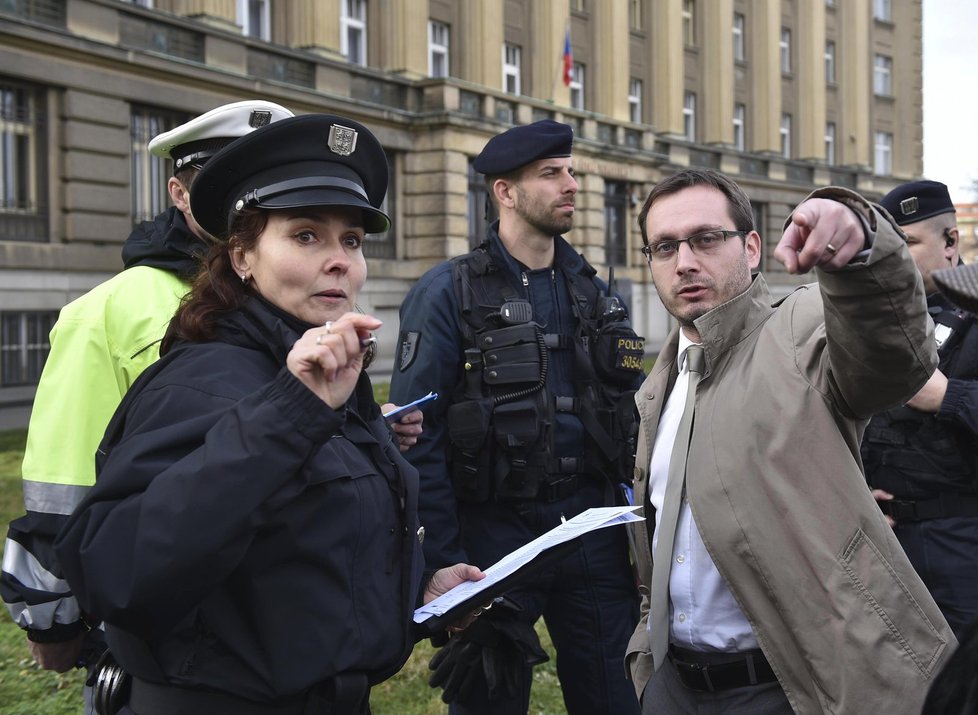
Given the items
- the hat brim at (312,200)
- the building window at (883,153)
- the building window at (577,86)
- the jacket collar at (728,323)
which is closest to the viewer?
the hat brim at (312,200)

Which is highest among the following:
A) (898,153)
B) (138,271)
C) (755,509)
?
(898,153)

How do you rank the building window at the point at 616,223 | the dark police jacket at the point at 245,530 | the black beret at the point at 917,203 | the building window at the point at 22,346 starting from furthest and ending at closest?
the building window at the point at 616,223 < the building window at the point at 22,346 < the black beret at the point at 917,203 < the dark police jacket at the point at 245,530

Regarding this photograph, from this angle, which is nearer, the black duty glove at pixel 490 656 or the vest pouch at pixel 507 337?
the black duty glove at pixel 490 656

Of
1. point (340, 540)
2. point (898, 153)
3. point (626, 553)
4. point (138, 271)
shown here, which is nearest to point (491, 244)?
point (626, 553)

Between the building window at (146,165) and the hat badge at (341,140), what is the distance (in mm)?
16710

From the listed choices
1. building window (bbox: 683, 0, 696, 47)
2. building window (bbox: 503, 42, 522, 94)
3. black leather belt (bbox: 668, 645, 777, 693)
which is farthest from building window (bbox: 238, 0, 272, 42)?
black leather belt (bbox: 668, 645, 777, 693)

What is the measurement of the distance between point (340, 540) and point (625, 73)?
3122 centimetres

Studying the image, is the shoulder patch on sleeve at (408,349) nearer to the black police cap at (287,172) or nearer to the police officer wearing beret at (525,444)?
the police officer wearing beret at (525,444)

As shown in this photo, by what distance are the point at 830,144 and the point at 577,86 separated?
15.2 meters

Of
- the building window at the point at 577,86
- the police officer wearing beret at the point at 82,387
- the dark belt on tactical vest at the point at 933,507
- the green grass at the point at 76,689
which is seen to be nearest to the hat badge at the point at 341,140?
the police officer wearing beret at the point at 82,387

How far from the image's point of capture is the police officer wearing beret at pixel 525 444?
12.3ft

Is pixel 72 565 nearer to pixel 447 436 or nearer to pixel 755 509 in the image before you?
pixel 755 509

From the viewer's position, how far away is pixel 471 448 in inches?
148

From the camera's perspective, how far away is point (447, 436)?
12.6 feet
